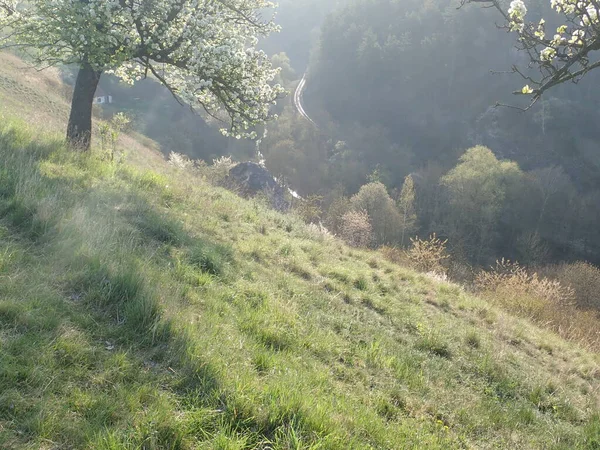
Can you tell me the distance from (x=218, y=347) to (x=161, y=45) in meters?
8.93

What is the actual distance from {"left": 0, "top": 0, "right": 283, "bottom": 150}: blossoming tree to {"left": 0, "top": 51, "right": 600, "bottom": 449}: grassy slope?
2306 mm

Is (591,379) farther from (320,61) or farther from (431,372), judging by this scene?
(320,61)

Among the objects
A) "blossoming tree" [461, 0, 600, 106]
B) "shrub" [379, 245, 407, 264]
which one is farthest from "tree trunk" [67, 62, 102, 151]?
"shrub" [379, 245, 407, 264]

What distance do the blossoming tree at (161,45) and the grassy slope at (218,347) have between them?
2.31 meters

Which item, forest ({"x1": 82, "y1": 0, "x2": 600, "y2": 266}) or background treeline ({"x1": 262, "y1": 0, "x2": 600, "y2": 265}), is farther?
background treeline ({"x1": 262, "y1": 0, "x2": 600, "y2": 265})

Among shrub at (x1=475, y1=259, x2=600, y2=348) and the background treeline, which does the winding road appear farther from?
shrub at (x1=475, y1=259, x2=600, y2=348)

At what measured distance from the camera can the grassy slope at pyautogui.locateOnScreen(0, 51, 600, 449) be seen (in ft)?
10.8

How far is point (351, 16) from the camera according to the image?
8406cm

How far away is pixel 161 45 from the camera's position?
10789mm

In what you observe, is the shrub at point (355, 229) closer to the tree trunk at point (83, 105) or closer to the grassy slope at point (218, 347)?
the tree trunk at point (83, 105)

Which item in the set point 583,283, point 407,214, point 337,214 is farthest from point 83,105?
point 407,214

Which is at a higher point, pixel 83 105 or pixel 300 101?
pixel 300 101

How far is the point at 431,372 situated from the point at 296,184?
56.8m

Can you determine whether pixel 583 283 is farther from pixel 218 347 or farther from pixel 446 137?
pixel 446 137
